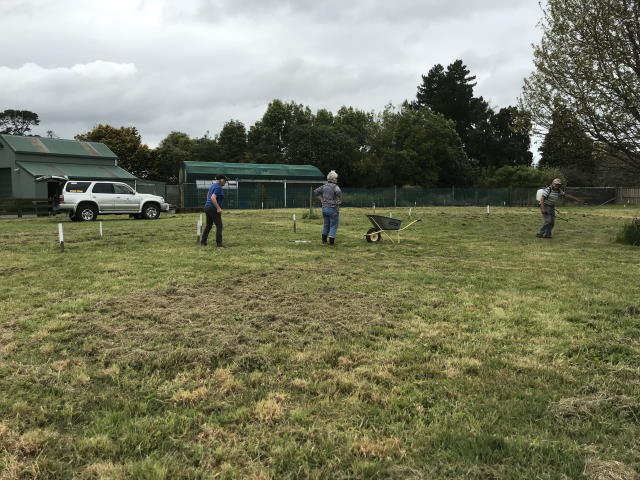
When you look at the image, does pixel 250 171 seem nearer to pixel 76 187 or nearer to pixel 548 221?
pixel 76 187

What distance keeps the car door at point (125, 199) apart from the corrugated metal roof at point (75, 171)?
1304 centimetres

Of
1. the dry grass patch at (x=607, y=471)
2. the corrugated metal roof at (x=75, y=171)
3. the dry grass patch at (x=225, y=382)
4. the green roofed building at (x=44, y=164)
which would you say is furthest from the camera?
the corrugated metal roof at (x=75, y=171)

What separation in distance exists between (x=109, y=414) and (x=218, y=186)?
8.03 meters

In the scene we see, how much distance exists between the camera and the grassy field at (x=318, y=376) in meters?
2.44

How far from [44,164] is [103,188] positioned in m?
17.6

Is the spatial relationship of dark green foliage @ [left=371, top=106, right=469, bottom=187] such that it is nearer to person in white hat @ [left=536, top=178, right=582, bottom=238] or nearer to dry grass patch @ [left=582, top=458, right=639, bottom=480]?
person in white hat @ [left=536, top=178, right=582, bottom=238]

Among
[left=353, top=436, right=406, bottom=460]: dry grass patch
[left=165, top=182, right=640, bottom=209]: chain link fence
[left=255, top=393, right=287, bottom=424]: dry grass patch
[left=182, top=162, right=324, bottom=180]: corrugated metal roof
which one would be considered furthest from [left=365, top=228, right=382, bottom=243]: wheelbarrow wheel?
[left=182, top=162, right=324, bottom=180]: corrugated metal roof

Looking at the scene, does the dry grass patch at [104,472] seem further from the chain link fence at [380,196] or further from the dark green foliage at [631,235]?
the chain link fence at [380,196]

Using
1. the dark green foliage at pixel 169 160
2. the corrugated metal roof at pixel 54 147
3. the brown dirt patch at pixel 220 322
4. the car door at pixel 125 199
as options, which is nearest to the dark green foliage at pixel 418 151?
the dark green foliage at pixel 169 160

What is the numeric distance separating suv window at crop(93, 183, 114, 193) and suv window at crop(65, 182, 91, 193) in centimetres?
36

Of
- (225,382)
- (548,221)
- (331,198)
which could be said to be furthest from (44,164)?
(225,382)

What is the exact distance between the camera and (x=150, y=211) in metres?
21.1

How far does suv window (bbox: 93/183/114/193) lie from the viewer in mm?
19612

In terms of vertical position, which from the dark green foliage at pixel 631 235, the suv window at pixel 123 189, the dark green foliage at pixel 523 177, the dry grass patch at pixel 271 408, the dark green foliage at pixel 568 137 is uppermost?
the dark green foliage at pixel 523 177
